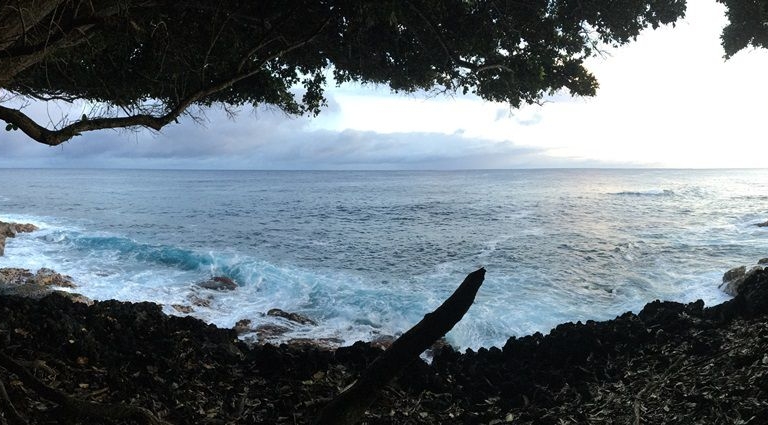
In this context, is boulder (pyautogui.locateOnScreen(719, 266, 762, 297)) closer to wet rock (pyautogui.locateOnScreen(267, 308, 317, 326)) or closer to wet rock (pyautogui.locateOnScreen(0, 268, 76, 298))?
wet rock (pyautogui.locateOnScreen(267, 308, 317, 326))

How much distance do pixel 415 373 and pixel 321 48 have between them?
215 inches

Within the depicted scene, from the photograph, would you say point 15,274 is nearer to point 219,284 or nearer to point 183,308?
point 219,284

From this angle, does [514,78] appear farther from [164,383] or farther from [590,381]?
[164,383]

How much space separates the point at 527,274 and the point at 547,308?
3878 mm

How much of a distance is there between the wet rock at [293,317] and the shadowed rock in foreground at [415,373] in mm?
4768

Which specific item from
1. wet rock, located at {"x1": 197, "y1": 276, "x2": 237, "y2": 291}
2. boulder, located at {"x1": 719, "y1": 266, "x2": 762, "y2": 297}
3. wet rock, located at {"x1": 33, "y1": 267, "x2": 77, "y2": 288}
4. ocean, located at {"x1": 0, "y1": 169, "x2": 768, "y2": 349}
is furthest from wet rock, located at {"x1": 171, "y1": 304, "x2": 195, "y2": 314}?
boulder, located at {"x1": 719, "y1": 266, "x2": 762, "y2": 297}

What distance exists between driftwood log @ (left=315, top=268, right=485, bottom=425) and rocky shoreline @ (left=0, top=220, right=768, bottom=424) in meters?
2.90

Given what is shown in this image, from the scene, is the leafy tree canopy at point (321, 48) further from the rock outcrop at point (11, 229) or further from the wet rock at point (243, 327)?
the rock outcrop at point (11, 229)

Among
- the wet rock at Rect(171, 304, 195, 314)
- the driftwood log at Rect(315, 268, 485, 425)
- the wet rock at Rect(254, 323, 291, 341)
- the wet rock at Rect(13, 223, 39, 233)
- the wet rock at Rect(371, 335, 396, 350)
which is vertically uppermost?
the driftwood log at Rect(315, 268, 485, 425)

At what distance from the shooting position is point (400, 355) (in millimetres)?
1806

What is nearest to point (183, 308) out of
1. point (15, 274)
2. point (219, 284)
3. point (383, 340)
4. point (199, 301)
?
point (199, 301)

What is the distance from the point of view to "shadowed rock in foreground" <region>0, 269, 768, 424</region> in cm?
452

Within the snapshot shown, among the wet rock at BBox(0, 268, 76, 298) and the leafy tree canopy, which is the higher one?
the leafy tree canopy

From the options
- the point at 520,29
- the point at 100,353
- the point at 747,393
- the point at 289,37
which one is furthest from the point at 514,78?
the point at 100,353
